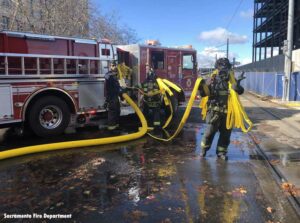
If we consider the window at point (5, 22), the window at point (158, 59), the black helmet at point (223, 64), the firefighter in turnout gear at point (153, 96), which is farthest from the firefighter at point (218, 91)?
the window at point (5, 22)

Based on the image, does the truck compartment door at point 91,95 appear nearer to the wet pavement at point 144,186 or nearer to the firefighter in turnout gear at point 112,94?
the firefighter in turnout gear at point 112,94

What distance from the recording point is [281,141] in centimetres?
848

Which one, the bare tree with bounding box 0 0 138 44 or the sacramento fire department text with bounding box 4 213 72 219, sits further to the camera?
the bare tree with bounding box 0 0 138 44

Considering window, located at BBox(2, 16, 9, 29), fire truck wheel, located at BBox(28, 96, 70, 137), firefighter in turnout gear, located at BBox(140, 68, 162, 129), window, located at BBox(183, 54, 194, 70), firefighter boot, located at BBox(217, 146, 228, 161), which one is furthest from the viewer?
window, located at BBox(2, 16, 9, 29)

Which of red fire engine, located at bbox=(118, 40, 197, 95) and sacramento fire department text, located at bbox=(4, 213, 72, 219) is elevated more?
red fire engine, located at bbox=(118, 40, 197, 95)

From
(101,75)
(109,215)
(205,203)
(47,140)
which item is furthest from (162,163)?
(101,75)

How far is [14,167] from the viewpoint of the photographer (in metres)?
6.22

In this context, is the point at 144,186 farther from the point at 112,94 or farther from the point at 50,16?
the point at 50,16

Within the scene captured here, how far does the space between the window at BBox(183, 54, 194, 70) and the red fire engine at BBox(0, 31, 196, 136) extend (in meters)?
3.45

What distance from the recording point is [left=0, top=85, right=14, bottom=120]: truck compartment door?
25.1ft

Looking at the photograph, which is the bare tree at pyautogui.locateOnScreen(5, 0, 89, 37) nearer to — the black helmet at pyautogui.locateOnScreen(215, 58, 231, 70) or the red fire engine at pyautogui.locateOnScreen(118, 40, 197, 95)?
the red fire engine at pyautogui.locateOnScreen(118, 40, 197, 95)

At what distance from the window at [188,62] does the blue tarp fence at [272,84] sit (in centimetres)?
861

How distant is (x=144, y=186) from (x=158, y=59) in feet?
23.8

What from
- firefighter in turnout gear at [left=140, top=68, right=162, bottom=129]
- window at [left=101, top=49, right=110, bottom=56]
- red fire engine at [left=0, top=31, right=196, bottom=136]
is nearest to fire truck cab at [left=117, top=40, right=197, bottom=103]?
window at [left=101, top=49, right=110, bottom=56]
